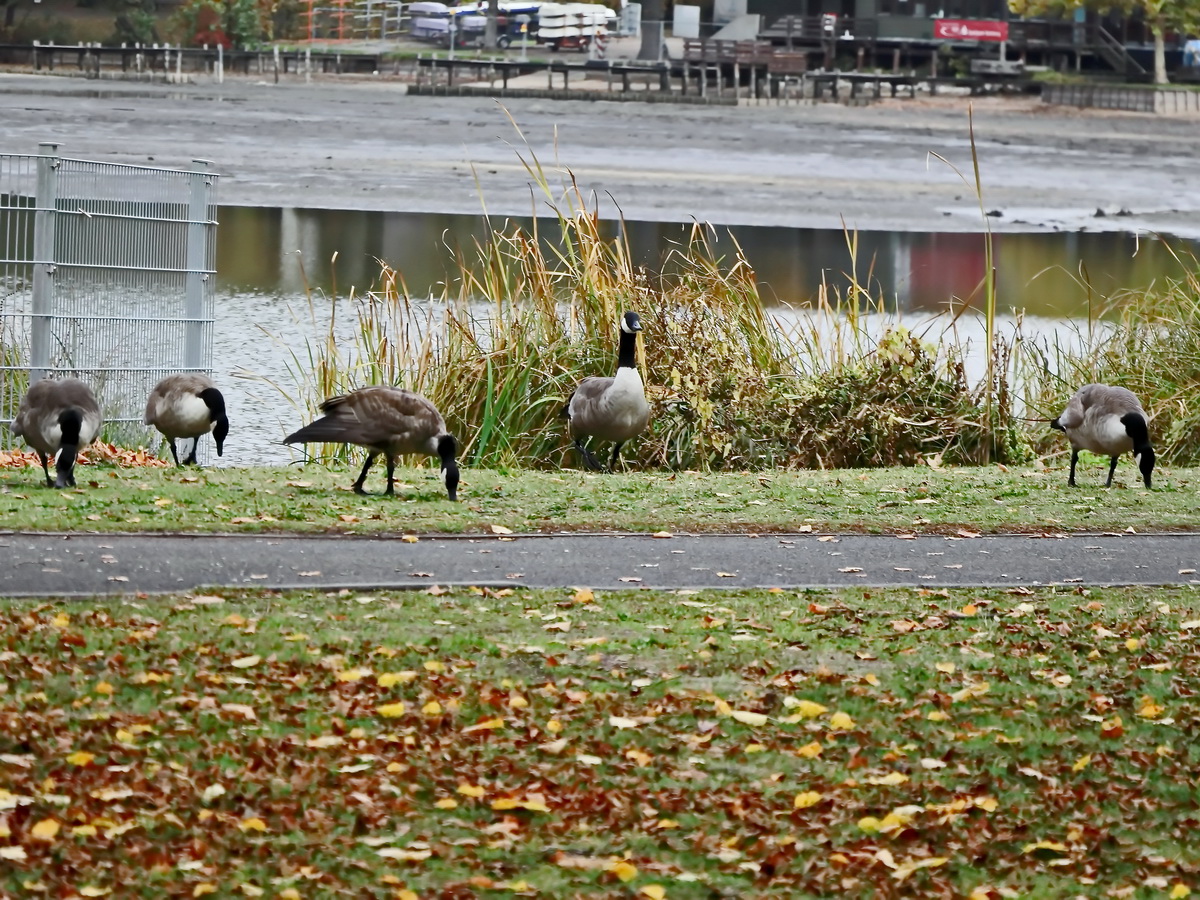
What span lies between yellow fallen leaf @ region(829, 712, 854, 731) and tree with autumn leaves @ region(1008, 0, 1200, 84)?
60189 millimetres

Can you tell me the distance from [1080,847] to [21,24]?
63396 millimetres

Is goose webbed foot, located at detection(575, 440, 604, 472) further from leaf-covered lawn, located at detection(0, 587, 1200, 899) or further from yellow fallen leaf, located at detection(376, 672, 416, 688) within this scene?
yellow fallen leaf, located at detection(376, 672, 416, 688)

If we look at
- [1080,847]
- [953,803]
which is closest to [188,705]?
[953,803]

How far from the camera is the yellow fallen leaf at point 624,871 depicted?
207 inches

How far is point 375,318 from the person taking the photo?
1463cm

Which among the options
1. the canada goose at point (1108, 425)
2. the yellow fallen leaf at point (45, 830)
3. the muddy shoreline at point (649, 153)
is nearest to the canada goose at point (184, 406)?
the canada goose at point (1108, 425)

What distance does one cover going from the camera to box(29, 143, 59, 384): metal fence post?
12.6m

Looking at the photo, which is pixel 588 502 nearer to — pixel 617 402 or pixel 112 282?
pixel 617 402

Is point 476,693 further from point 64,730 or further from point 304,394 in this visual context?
point 304,394

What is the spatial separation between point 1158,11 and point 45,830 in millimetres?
62676

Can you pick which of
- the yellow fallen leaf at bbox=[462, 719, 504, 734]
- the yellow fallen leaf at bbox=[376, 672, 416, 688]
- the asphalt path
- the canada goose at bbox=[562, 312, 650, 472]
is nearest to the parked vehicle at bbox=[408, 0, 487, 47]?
the canada goose at bbox=[562, 312, 650, 472]

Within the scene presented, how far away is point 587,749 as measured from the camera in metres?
6.23

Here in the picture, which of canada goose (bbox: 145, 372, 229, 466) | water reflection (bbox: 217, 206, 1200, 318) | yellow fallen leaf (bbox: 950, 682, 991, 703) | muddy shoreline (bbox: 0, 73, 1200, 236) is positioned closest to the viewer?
yellow fallen leaf (bbox: 950, 682, 991, 703)

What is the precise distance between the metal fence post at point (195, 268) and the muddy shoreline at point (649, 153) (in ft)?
38.3
